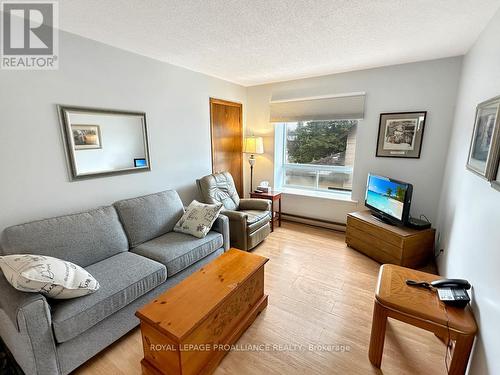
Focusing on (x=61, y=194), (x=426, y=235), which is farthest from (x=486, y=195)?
(x=61, y=194)

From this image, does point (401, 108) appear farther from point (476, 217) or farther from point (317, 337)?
point (317, 337)

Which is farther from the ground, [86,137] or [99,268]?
[86,137]

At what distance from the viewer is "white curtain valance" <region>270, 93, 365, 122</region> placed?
3.23m

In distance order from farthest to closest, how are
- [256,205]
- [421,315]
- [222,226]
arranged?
[256,205] < [222,226] < [421,315]

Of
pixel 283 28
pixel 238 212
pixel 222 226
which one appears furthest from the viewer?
pixel 238 212

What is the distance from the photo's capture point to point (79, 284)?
1458mm

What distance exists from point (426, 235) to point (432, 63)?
1.98 m

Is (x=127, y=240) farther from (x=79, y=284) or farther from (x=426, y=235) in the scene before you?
(x=426, y=235)

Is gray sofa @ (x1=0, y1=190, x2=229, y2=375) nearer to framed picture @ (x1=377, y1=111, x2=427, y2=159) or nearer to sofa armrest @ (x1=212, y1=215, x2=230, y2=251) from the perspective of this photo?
sofa armrest @ (x1=212, y1=215, x2=230, y2=251)

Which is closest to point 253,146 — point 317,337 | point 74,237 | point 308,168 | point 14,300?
point 308,168

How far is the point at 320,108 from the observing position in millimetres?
3482

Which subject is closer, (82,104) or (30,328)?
(30,328)

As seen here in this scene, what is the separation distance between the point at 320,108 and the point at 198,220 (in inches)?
96.3

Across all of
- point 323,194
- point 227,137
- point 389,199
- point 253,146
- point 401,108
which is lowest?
point 323,194
